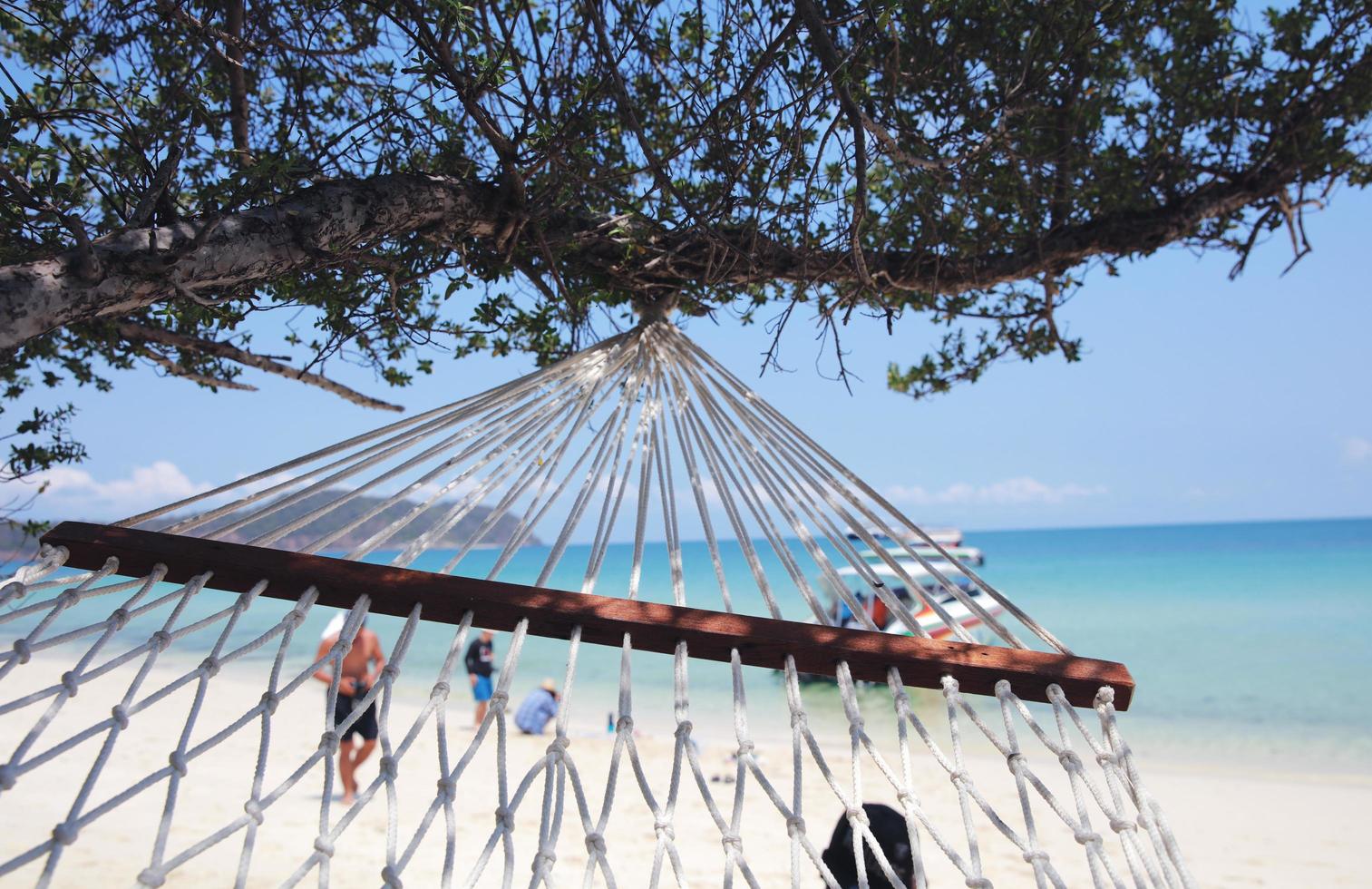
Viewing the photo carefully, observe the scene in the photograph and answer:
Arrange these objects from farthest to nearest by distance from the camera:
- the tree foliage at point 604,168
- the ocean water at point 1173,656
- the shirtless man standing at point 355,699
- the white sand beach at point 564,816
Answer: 1. the ocean water at point 1173,656
2. the shirtless man standing at point 355,699
3. the white sand beach at point 564,816
4. the tree foliage at point 604,168

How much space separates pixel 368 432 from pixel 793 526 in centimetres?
84

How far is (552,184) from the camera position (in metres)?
1.68

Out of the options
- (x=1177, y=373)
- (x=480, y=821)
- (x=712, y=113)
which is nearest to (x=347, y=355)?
(x=712, y=113)

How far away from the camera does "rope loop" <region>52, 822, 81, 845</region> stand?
87 centimetres

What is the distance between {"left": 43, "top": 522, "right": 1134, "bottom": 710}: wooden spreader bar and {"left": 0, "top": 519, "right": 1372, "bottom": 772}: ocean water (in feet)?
0.25

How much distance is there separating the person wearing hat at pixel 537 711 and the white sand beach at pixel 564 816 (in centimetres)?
10

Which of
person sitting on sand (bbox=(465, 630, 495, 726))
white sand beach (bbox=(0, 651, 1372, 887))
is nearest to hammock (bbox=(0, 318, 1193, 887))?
white sand beach (bbox=(0, 651, 1372, 887))

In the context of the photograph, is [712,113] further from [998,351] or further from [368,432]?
[998,351]

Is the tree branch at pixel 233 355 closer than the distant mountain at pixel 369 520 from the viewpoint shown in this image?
No

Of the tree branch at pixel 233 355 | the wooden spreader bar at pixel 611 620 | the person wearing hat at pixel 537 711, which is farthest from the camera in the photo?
the person wearing hat at pixel 537 711

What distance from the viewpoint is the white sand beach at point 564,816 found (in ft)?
11.3

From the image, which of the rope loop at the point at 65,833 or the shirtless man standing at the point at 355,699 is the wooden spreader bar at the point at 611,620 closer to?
the rope loop at the point at 65,833

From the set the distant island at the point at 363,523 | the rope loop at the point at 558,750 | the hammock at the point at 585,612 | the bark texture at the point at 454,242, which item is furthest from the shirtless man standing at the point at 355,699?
the rope loop at the point at 558,750

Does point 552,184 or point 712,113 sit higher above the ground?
point 712,113
